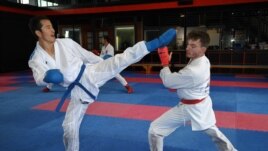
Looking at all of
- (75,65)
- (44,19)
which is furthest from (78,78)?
(44,19)

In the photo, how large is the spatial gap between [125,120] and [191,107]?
2.17 m

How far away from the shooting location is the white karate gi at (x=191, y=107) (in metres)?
2.24

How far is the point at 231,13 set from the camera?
36.7 feet

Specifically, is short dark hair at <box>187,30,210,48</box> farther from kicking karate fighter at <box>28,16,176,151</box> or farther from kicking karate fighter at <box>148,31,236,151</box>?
kicking karate fighter at <box>28,16,176,151</box>

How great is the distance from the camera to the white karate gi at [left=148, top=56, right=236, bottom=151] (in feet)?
7.36

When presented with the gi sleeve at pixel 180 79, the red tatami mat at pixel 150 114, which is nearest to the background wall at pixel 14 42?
the red tatami mat at pixel 150 114

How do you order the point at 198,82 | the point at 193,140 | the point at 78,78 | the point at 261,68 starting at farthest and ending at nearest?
the point at 261,68 < the point at 193,140 < the point at 78,78 < the point at 198,82

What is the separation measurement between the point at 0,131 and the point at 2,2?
29.9 feet

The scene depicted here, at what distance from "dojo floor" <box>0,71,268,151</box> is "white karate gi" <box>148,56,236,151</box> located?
2.67ft

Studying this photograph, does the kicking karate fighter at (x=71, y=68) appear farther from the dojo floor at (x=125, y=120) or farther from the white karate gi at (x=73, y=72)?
the dojo floor at (x=125, y=120)

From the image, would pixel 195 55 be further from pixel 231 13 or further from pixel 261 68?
pixel 231 13

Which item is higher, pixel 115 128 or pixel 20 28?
pixel 20 28

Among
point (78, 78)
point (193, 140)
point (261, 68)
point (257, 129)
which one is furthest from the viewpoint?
point (261, 68)

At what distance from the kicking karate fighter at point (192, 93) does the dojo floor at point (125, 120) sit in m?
0.83
